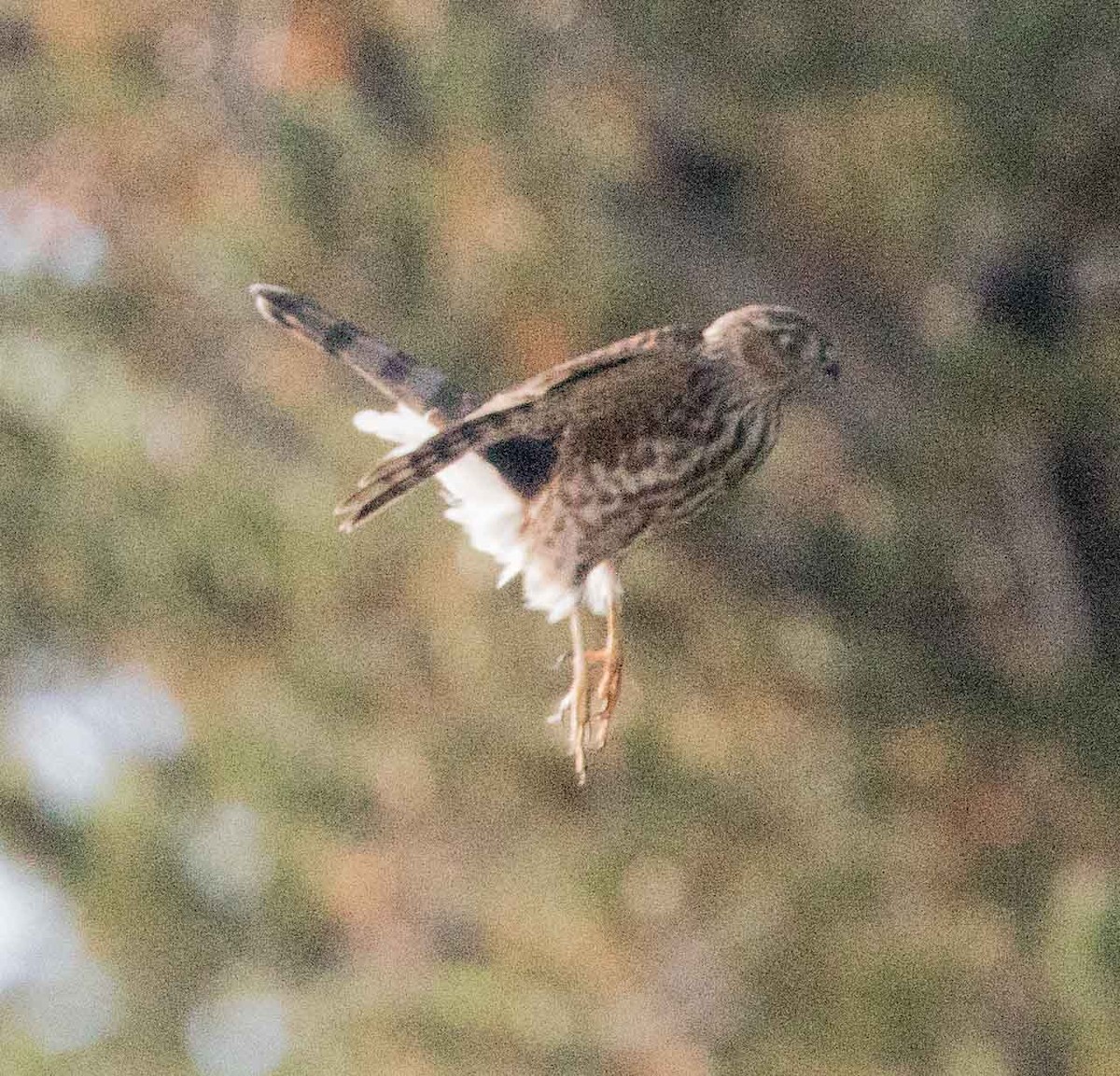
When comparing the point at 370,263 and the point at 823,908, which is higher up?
the point at 370,263

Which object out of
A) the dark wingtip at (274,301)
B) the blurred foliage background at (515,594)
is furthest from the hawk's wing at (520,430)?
the blurred foliage background at (515,594)

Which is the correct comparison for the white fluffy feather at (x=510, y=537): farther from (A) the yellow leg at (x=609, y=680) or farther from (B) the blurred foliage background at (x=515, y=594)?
(B) the blurred foliage background at (x=515, y=594)

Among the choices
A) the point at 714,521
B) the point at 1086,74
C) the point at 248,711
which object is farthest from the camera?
the point at 248,711

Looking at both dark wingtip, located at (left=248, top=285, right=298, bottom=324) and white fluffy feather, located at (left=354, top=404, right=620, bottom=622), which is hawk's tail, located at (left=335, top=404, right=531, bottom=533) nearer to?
dark wingtip, located at (left=248, top=285, right=298, bottom=324)

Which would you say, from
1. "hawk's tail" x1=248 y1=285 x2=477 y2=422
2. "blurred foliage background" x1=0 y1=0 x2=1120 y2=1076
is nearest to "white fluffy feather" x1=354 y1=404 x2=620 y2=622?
"hawk's tail" x1=248 y1=285 x2=477 y2=422

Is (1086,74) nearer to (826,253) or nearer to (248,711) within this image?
(826,253)

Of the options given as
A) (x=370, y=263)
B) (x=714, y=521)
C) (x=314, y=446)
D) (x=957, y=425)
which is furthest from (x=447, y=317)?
(x=957, y=425)

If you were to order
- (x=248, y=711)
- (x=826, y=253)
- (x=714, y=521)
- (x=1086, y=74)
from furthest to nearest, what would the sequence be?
(x=248, y=711)
(x=714, y=521)
(x=826, y=253)
(x=1086, y=74)

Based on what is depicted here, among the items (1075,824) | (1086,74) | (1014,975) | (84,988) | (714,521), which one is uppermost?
(1086,74)
